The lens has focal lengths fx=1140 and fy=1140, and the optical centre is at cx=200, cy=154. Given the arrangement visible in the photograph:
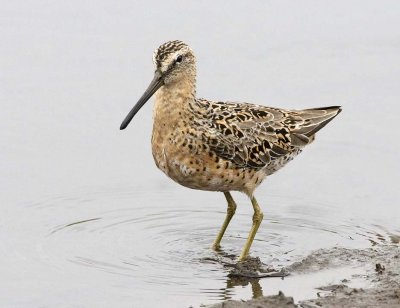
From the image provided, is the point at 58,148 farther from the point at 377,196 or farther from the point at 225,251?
the point at 377,196

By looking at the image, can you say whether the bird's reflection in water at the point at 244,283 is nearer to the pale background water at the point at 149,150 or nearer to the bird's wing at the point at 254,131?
the pale background water at the point at 149,150

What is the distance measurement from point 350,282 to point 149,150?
3.42 m

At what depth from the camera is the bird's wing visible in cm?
967

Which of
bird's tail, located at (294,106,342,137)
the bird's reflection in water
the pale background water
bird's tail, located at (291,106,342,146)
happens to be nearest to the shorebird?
bird's tail, located at (291,106,342,146)

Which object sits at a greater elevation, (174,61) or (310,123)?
(174,61)

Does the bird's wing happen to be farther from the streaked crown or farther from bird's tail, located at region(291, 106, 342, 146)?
the streaked crown

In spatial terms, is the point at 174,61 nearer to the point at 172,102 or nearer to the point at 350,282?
the point at 172,102

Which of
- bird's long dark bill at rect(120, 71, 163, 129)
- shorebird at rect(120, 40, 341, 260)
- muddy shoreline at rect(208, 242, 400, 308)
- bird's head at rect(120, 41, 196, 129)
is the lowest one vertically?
muddy shoreline at rect(208, 242, 400, 308)

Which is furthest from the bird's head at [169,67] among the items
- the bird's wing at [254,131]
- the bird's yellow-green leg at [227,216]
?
the bird's yellow-green leg at [227,216]

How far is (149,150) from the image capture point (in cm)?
1159

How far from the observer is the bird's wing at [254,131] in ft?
31.7

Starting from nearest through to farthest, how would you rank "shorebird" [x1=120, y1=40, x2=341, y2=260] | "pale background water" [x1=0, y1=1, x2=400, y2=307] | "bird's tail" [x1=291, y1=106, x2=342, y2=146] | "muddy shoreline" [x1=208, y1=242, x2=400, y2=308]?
"muddy shoreline" [x1=208, y1=242, x2=400, y2=308]
"pale background water" [x1=0, y1=1, x2=400, y2=307]
"shorebird" [x1=120, y1=40, x2=341, y2=260]
"bird's tail" [x1=291, y1=106, x2=342, y2=146]

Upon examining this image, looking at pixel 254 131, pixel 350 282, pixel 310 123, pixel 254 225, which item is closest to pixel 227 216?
pixel 254 225

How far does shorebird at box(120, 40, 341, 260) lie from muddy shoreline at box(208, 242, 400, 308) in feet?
2.40
